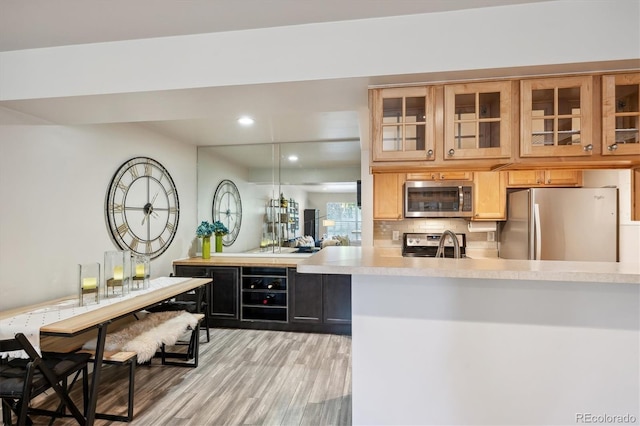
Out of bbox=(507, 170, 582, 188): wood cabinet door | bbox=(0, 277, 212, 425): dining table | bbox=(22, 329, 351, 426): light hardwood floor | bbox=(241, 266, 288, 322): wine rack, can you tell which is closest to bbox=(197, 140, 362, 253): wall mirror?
bbox=(241, 266, 288, 322): wine rack

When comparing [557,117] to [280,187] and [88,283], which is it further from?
[280,187]

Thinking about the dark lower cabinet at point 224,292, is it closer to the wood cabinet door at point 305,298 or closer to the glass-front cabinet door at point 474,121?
the wood cabinet door at point 305,298

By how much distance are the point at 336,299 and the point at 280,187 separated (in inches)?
70.8

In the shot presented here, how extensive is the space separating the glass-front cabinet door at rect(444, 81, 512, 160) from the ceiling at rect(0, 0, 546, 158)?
0.36 m

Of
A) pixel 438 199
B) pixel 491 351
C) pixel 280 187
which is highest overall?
pixel 280 187

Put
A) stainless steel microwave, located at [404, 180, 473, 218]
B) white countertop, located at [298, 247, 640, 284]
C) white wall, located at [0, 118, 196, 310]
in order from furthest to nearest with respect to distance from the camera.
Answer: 1. stainless steel microwave, located at [404, 180, 473, 218]
2. white wall, located at [0, 118, 196, 310]
3. white countertop, located at [298, 247, 640, 284]

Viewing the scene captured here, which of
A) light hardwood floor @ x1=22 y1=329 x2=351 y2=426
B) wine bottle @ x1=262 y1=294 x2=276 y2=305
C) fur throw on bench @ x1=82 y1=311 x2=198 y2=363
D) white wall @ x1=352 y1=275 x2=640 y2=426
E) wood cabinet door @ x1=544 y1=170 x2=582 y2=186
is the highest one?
wood cabinet door @ x1=544 y1=170 x2=582 y2=186

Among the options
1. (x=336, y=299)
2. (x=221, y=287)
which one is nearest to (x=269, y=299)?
(x=221, y=287)

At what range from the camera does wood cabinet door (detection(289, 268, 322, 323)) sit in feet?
12.9

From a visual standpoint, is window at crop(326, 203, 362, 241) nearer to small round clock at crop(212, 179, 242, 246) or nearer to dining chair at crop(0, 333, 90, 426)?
small round clock at crop(212, 179, 242, 246)

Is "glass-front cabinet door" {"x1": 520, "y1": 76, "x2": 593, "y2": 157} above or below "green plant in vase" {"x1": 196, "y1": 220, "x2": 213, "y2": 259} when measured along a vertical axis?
above

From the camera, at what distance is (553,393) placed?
5.14 ft

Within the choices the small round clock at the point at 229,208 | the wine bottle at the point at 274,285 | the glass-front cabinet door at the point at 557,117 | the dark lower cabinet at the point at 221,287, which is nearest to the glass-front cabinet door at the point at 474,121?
the glass-front cabinet door at the point at 557,117

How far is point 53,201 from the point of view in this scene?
2.55 metres
